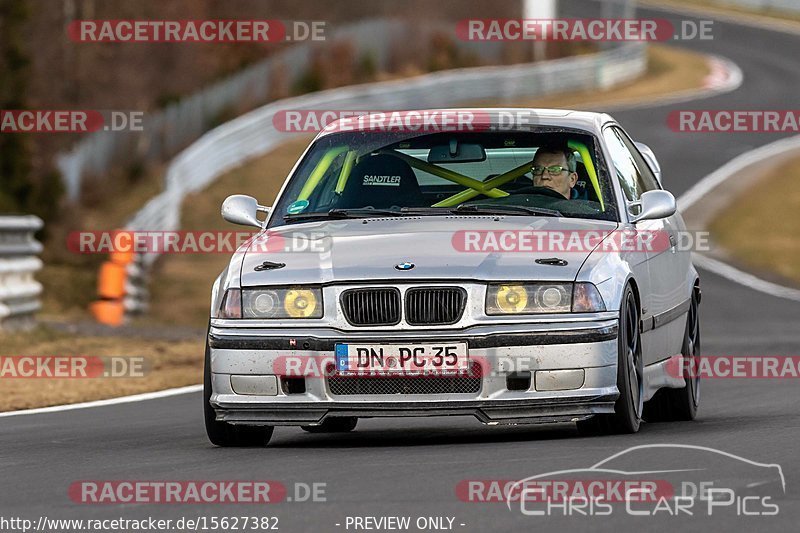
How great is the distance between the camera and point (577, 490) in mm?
6348

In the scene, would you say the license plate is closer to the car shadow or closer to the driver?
the car shadow

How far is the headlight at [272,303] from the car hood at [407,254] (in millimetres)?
45

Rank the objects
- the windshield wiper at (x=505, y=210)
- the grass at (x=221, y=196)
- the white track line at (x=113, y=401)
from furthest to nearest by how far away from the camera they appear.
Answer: the grass at (x=221, y=196) < the white track line at (x=113, y=401) < the windshield wiper at (x=505, y=210)

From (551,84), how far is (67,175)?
19.9 metres

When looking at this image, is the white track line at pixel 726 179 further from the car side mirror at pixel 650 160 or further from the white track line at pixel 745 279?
the car side mirror at pixel 650 160

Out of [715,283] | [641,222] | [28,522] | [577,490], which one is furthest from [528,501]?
[715,283]

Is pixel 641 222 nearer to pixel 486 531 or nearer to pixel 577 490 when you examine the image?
pixel 577 490

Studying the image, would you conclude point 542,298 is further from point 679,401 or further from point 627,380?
point 679,401

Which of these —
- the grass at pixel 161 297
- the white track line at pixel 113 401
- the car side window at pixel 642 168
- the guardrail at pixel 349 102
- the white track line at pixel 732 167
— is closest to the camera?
the car side window at pixel 642 168

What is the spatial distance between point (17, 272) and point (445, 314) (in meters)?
8.42

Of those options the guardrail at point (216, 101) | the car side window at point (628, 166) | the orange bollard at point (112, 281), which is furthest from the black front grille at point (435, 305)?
the guardrail at point (216, 101)

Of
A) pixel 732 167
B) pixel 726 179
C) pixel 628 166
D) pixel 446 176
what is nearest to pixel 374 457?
pixel 446 176

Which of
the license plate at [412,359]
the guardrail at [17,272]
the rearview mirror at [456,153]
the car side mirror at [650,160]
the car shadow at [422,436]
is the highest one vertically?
the rearview mirror at [456,153]

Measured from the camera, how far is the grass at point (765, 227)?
2706 cm
